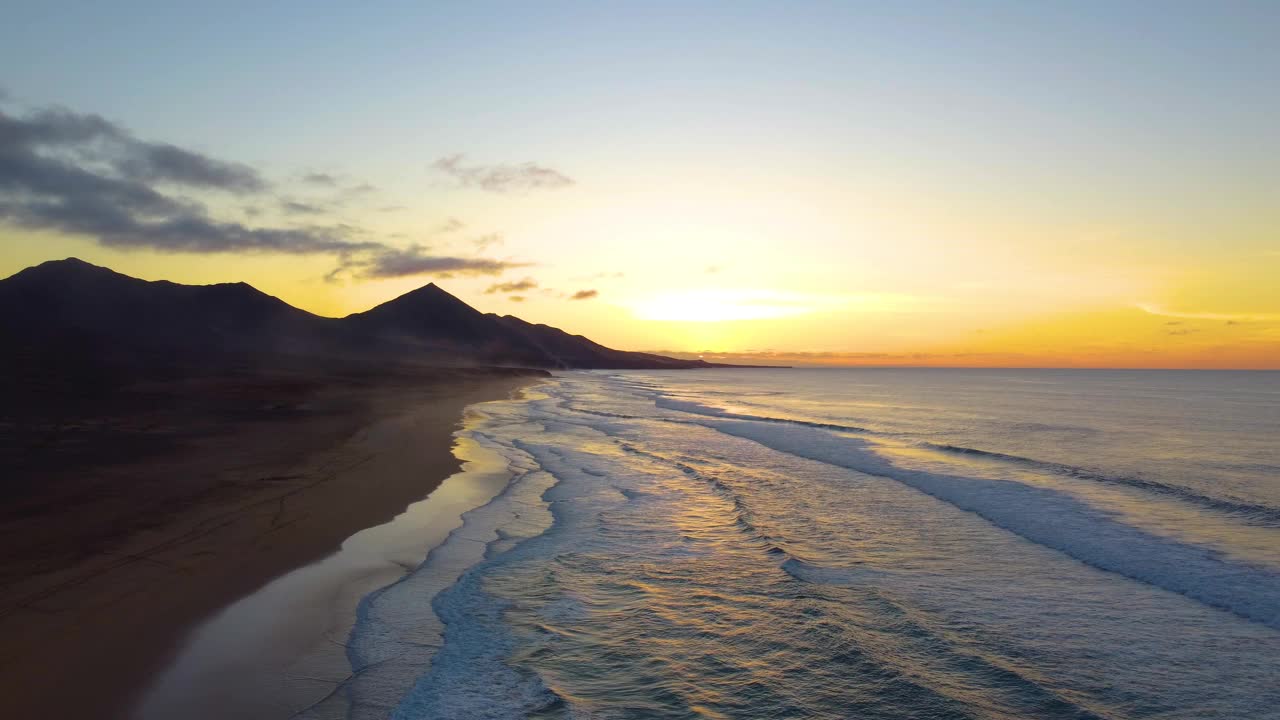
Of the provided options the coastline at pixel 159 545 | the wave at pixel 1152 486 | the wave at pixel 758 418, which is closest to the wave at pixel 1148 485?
the wave at pixel 1152 486

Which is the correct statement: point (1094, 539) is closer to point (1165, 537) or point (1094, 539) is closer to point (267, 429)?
point (1165, 537)

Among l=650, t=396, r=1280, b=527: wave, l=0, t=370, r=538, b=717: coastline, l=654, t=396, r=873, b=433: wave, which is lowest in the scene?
l=654, t=396, r=873, b=433: wave

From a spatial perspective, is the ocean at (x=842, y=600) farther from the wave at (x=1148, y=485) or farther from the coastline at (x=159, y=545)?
the coastline at (x=159, y=545)

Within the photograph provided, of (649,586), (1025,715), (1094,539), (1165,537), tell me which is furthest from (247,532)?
(1165,537)

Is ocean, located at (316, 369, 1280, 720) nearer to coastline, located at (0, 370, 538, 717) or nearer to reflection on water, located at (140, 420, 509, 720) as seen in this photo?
reflection on water, located at (140, 420, 509, 720)

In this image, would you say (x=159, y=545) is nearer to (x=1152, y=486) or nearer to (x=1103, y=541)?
(x=1103, y=541)

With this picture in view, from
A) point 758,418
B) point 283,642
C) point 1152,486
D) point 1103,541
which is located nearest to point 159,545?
point 283,642

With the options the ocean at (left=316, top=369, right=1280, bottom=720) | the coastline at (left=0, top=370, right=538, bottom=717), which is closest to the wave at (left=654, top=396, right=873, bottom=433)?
the ocean at (left=316, top=369, right=1280, bottom=720)
